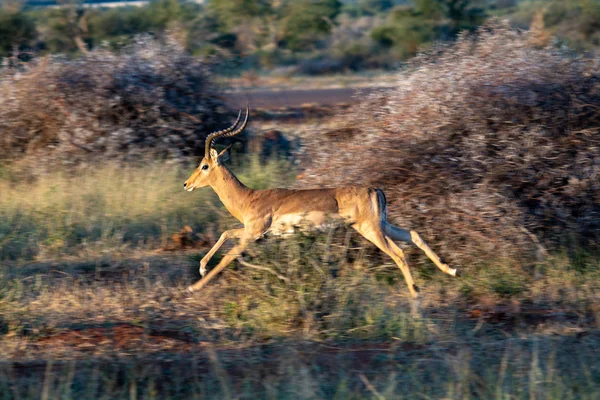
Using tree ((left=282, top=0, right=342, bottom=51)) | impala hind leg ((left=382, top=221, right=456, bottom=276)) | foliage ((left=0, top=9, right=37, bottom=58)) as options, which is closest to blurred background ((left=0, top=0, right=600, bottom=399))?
impala hind leg ((left=382, top=221, right=456, bottom=276))

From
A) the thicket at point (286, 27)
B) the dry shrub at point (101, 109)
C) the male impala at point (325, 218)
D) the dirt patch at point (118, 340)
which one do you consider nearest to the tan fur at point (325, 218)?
the male impala at point (325, 218)

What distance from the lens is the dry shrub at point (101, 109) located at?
10414 mm

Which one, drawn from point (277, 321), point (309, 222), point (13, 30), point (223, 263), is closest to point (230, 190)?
point (223, 263)

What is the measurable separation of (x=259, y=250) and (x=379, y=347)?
144 centimetres

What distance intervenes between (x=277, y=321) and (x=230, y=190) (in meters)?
1.66

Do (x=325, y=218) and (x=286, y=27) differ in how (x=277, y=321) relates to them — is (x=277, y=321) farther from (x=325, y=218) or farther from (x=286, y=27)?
(x=286, y=27)

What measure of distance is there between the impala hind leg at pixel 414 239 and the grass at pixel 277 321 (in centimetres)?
24

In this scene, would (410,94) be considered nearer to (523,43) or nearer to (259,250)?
(523,43)

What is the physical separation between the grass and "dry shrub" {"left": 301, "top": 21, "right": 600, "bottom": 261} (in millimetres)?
319

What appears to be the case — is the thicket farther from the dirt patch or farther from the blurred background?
the dirt patch

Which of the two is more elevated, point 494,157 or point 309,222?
point 494,157

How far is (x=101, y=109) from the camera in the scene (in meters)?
10.5

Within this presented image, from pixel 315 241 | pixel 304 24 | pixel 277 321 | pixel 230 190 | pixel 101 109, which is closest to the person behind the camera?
pixel 277 321

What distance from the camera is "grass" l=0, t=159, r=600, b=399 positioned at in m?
5.01
